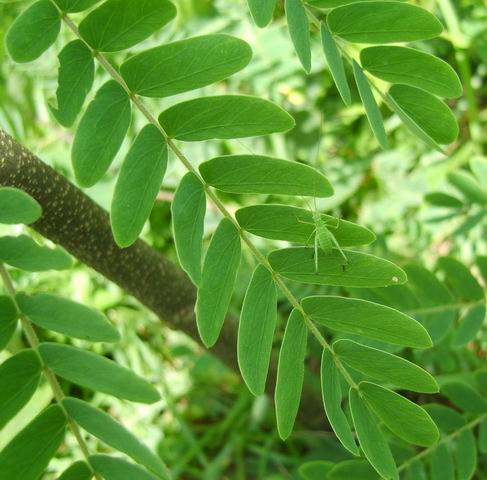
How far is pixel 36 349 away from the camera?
3.16 feet

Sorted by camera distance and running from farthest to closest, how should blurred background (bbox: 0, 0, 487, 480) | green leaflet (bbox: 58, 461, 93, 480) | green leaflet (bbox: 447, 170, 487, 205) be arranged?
blurred background (bbox: 0, 0, 487, 480) < green leaflet (bbox: 447, 170, 487, 205) < green leaflet (bbox: 58, 461, 93, 480)

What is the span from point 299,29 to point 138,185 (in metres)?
0.29

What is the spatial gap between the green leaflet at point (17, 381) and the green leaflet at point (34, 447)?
0.03 metres

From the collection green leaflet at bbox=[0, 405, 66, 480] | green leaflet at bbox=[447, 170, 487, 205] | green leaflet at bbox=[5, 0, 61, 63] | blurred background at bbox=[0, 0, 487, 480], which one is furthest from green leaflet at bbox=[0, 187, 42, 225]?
green leaflet at bbox=[447, 170, 487, 205]

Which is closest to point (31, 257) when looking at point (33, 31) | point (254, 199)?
point (33, 31)

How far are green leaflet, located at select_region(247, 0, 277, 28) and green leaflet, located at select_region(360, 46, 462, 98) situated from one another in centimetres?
20

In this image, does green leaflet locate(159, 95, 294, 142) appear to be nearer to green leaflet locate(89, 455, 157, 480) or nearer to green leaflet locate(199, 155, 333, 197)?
green leaflet locate(199, 155, 333, 197)

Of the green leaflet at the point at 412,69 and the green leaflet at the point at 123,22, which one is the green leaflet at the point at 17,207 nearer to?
the green leaflet at the point at 123,22

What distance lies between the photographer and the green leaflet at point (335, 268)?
2.94ft

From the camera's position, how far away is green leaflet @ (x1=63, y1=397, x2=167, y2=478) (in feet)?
3.07

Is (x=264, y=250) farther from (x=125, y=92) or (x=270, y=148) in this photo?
(x=125, y=92)

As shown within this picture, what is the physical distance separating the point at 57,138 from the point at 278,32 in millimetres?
777

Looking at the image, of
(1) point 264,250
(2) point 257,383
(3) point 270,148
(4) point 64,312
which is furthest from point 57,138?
(2) point 257,383

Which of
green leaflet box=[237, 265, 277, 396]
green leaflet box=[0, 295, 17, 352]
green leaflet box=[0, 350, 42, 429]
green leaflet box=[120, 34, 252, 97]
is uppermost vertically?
green leaflet box=[120, 34, 252, 97]
